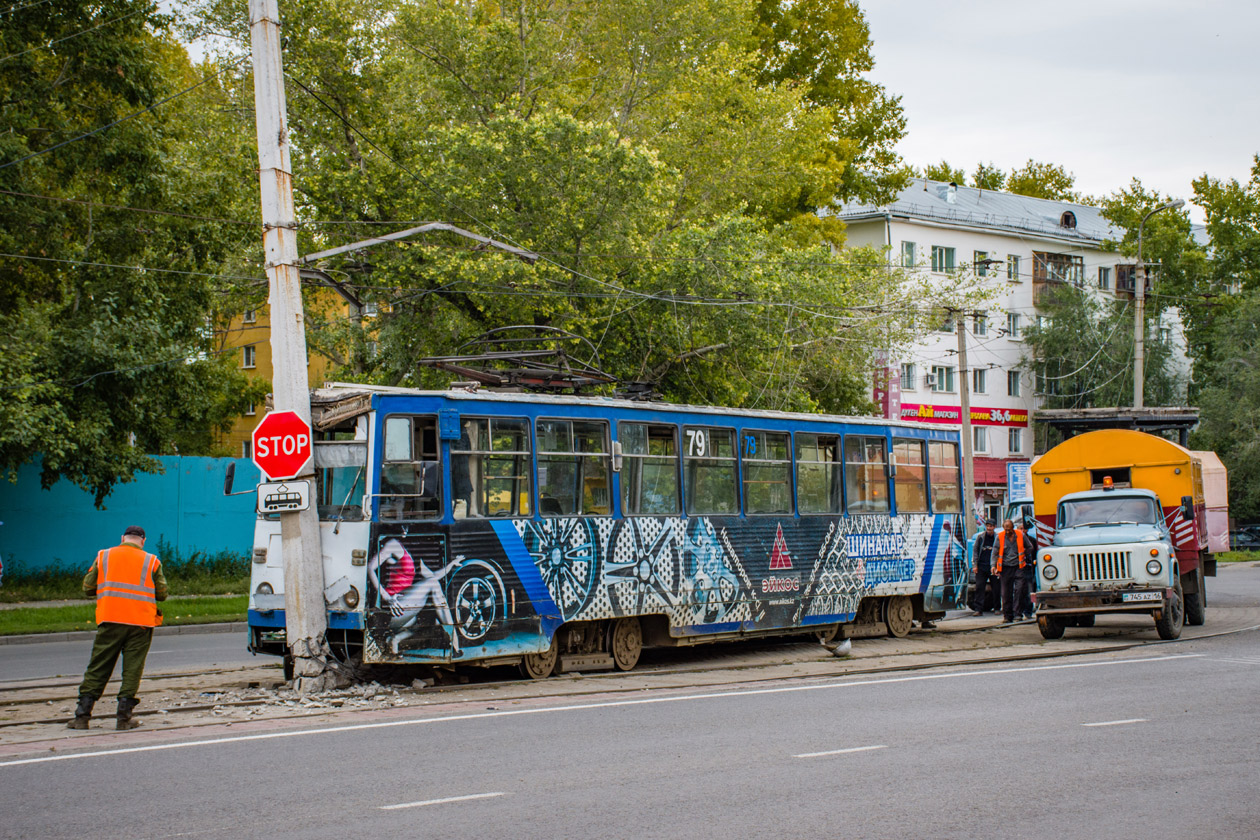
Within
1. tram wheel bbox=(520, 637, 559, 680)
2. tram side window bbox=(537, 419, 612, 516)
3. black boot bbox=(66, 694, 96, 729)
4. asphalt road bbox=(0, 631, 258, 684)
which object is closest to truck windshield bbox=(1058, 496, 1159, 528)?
tram side window bbox=(537, 419, 612, 516)

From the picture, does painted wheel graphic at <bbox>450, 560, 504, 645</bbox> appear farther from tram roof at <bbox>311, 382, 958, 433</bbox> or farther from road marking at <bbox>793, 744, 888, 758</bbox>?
road marking at <bbox>793, 744, 888, 758</bbox>

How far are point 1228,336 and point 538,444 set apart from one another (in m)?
54.2

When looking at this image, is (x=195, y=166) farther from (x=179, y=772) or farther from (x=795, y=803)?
(x=795, y=803)

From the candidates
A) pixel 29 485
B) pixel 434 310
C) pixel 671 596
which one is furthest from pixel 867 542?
pixel 29 485

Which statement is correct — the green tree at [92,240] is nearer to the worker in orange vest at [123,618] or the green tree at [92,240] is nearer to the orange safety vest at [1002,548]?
the worker in orange vest at [123,618]

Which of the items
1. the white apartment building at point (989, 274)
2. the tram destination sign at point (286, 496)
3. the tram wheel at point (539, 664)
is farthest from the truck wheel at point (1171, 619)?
the white apartment building at point (989, 274)

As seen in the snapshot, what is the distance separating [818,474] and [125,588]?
9790mm

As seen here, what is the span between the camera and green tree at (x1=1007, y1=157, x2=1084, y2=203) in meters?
74.6

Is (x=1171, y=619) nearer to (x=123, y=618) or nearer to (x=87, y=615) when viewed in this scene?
(x=123, y=618)

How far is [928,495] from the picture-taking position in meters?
19.5

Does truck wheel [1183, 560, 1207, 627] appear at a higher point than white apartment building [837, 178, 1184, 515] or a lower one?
lower

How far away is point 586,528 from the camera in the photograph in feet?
46.4

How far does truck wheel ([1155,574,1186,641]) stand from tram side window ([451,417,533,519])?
381 inches

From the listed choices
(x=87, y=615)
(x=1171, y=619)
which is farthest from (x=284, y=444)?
(x=1171, y=619)
